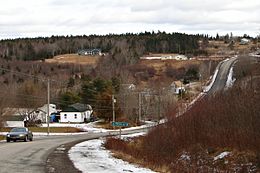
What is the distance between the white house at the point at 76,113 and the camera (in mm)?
111625

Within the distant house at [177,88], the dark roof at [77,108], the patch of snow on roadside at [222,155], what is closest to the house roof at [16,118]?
the dark roof at [77,108]

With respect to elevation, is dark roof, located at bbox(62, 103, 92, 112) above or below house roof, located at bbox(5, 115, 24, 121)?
above

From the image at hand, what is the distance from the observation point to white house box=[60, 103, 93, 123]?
11162 cm

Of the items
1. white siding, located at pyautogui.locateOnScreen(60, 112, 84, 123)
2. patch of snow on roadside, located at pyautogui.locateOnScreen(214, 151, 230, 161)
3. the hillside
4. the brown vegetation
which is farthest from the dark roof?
patch of snow on roadside, located at pyautogui.locateOnScreen(214, 151, 230, 161)

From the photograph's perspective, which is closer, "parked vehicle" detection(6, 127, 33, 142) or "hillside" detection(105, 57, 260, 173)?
"hillside" detection(105, 57, 260, 173)

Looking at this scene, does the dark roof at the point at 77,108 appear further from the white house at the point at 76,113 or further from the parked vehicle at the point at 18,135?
the parked vehicle at the point at 18,135

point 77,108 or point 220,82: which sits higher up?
point 220,82

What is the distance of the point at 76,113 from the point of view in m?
112

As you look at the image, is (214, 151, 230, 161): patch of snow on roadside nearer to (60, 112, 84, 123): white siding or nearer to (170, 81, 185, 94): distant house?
(60, 112, 84, 123): white siding

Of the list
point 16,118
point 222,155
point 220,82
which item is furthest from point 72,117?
point 222,155

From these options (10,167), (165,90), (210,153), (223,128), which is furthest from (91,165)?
(165,90)

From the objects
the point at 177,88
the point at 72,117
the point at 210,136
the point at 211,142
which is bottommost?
the point at 72,117

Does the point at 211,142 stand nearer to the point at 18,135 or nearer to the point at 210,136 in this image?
the point at 210,136

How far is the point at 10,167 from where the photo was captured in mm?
19875
